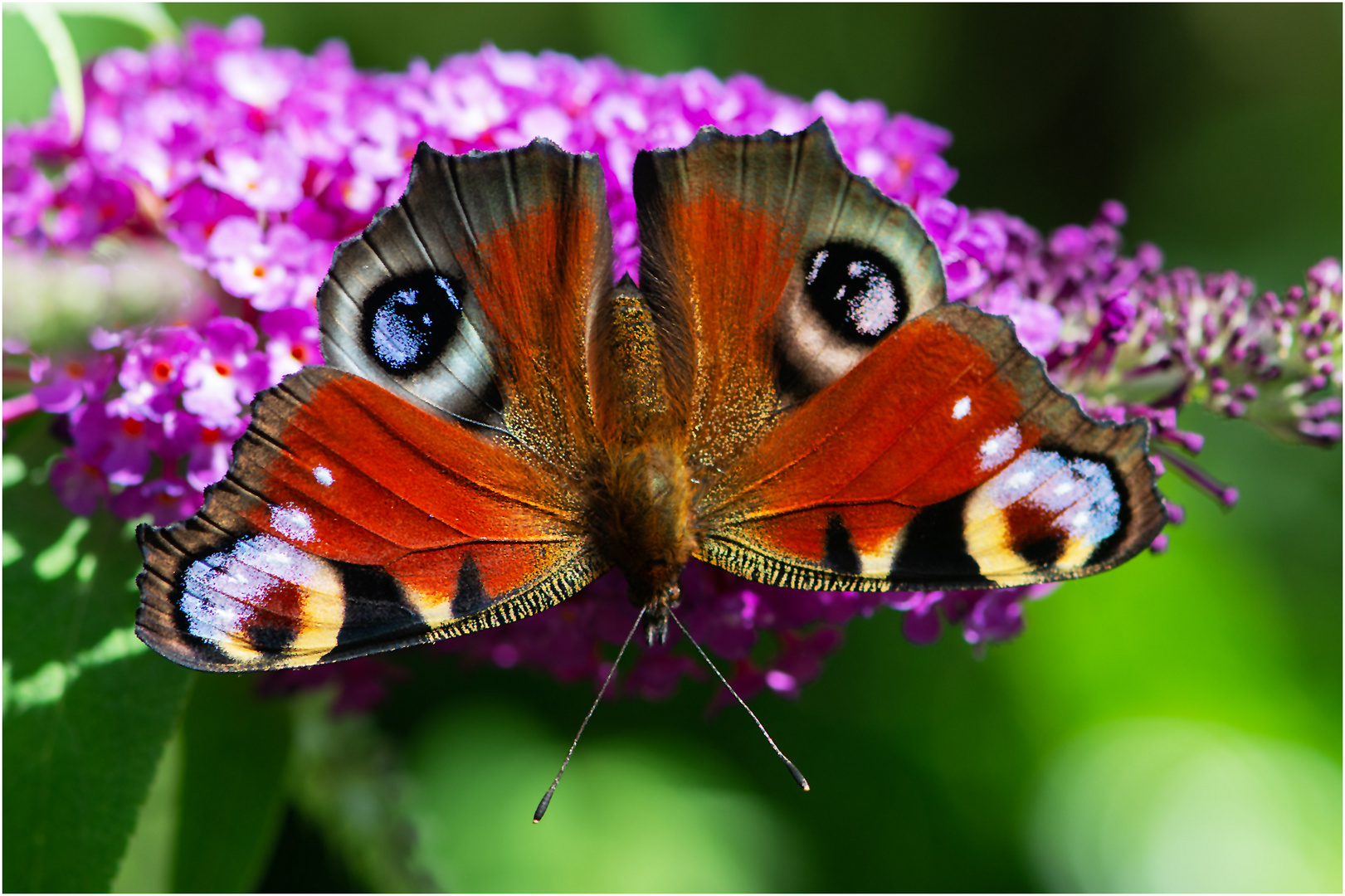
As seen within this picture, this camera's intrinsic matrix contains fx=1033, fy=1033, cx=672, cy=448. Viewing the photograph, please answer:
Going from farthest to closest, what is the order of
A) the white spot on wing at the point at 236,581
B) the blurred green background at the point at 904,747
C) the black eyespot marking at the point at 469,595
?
the blurred green background at the point at 904,747
the black eyespot marking at the point at 469,595
the white spot on wing at the point at 236,581

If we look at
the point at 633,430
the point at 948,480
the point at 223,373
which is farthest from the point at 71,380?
the point at 948,480

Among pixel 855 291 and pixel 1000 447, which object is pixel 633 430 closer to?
pixel 855 291

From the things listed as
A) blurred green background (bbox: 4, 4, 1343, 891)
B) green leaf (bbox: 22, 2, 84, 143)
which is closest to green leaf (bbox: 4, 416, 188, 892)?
blurred green background (bbox: 4, 4, 1343, 891)

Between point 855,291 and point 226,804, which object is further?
point 226,804

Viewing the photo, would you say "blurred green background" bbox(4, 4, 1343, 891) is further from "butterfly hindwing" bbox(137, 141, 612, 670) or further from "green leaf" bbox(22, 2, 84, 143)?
"butterfly hindwing" bbox(137, 141, 612, 670)

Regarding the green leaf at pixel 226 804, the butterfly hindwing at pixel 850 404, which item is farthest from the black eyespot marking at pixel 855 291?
the green leaf at pixel 226 804

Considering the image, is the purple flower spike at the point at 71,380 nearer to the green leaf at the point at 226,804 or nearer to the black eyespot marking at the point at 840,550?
the green leaf at the point at 226,804
